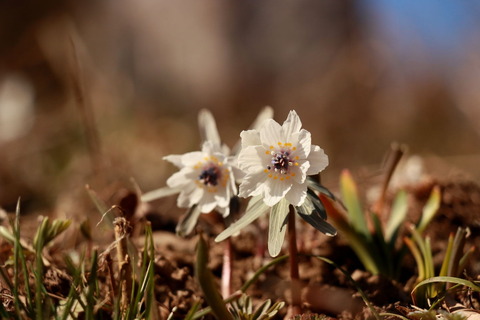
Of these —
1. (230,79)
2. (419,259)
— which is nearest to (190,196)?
(419,259)

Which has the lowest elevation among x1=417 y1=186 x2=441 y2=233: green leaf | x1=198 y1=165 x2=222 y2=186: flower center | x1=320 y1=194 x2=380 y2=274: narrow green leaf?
x1=320 y1=194 x2=380 y2=274: narrow green leaf

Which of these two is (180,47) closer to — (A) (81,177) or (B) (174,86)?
(B) (174,86)

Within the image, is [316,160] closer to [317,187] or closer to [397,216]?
[317,187]

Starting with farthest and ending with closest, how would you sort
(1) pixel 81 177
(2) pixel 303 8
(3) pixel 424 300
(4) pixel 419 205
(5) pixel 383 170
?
(2) pixel 303 8
(1) pixel 81 177
(4) pixel 419 205
(5) pixel 383 170
(3) pixel 424 300

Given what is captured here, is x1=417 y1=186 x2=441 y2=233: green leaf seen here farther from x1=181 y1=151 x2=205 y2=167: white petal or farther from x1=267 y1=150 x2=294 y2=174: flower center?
x1=181 y1=151 x2=205 y2=167: white petal

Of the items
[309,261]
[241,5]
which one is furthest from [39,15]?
[309,261]

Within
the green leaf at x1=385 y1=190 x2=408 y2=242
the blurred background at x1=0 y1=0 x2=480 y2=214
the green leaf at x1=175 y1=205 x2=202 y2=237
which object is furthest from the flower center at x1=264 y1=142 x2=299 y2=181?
the blurred background at x1=0 y1=0 x2=480 y2=214
